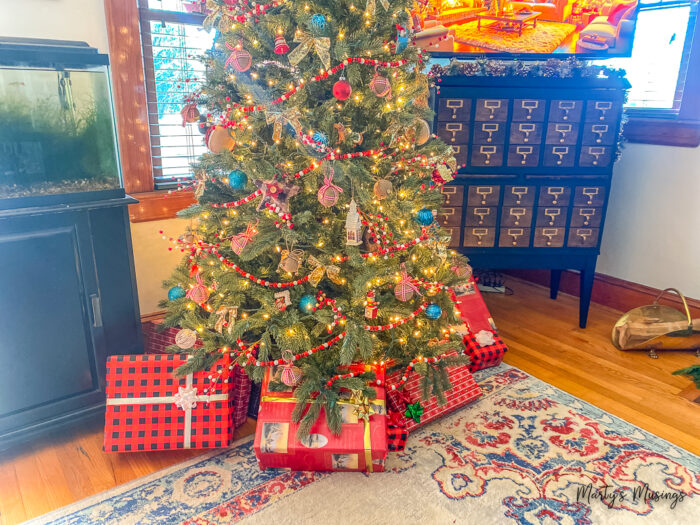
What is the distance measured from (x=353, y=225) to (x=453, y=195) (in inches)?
47.2

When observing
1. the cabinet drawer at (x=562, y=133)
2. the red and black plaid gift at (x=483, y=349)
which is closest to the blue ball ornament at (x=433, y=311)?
the red and black plaid gift at (x=483, y=349)

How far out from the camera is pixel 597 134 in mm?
2615

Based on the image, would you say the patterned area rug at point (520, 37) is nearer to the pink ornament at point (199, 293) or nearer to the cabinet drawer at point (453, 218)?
the cabinet drawer at point (453, 218)

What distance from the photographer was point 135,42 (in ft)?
7.50

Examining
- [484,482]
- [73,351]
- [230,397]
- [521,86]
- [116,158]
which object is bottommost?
[484,482]

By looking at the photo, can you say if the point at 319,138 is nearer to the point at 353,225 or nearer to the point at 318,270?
the point at 353,225

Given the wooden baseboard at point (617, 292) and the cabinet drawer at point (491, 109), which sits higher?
the cabinet drawer at point (491, 109)

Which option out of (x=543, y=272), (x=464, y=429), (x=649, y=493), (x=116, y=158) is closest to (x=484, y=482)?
(x=464, y=429)

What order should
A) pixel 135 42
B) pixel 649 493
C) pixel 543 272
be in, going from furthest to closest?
pixel 543 272, pixel 135 42, pixel 649 493

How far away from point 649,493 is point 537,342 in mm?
1104

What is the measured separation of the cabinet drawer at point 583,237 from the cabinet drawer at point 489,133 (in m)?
0.62

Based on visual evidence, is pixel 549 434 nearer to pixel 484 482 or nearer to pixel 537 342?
pixel 484 482

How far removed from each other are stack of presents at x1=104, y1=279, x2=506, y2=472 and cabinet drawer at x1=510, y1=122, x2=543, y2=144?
1.31 meters

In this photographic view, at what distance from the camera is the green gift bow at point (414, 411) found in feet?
6.34
